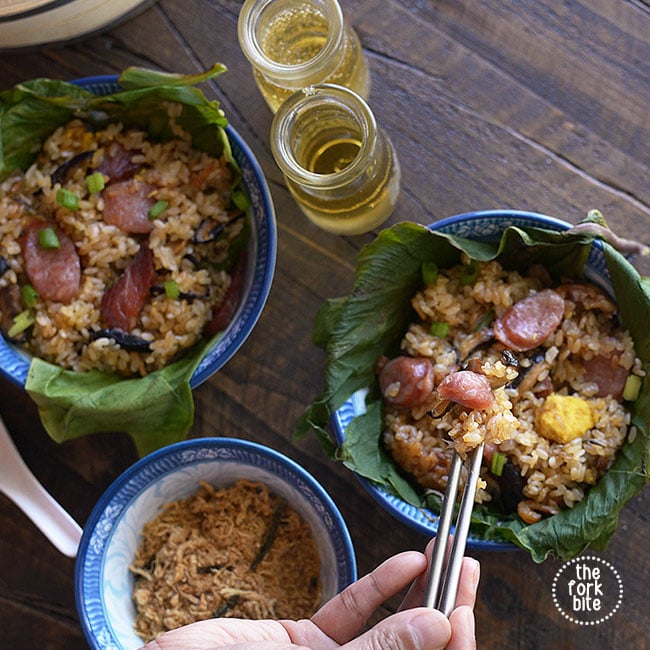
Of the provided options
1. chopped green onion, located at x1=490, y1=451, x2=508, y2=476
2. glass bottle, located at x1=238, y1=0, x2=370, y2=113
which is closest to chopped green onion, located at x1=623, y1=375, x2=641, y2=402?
chopped green onion, located at x1=490, y1=451, x2=508, y2=476

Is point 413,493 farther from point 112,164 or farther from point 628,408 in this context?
point 112,164

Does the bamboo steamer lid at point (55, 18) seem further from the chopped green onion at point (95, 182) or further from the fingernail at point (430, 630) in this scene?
the fingernail at point (430, 630)

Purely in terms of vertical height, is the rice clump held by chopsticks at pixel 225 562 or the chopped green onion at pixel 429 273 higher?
the chopped green onion at pixel 429 273

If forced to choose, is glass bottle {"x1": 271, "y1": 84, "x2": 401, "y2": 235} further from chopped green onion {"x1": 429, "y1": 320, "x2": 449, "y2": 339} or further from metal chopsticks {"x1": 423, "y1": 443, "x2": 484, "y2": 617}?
metal chopsticks {"x1": 423, "y1": 443, "x2": 484, "y2": 617}

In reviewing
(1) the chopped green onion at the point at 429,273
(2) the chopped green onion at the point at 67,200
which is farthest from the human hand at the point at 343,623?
(2) the chopped green onion at the point at 67,200

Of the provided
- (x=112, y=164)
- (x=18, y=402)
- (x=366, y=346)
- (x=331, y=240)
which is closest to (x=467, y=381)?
(x=366, y=346)

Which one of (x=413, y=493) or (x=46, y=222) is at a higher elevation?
(x=46, y=222)
